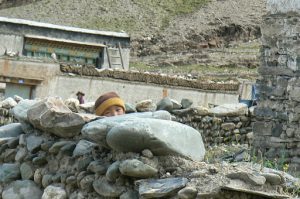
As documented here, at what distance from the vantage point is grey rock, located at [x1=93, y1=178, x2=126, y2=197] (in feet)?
12.0

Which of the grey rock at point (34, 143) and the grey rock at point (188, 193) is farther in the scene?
the grey rock at point (34, 143)

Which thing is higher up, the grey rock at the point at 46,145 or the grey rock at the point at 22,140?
the grey rock at the point at 46,145

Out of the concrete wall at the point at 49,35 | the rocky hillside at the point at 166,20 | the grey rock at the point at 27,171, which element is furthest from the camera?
the rocky hillside at the point at 166,20

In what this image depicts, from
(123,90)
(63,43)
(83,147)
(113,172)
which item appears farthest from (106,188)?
(63,43)

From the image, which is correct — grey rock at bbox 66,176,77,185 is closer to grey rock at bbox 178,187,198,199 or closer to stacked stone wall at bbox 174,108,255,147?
grey rock at bbox 178,187,198,199

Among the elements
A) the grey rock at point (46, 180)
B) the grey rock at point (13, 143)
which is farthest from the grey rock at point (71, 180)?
the grey rock at point (13, 143)

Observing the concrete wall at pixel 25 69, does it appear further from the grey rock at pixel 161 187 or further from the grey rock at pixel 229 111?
the grey rock at pixel 161 187

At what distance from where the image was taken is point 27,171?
4461 millimetres

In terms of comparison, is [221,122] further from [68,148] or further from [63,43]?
[63,43]

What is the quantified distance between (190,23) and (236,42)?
A: 3.63 metres

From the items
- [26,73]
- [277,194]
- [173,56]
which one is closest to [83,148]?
[277,194]

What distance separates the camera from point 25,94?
54.6ft

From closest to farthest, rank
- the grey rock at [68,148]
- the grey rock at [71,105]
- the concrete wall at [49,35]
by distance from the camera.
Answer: the grey rock at [68,148] < the grey rock at [71,105] < the concrete wall at [49,35]

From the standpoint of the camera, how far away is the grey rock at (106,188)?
12.0 ft
